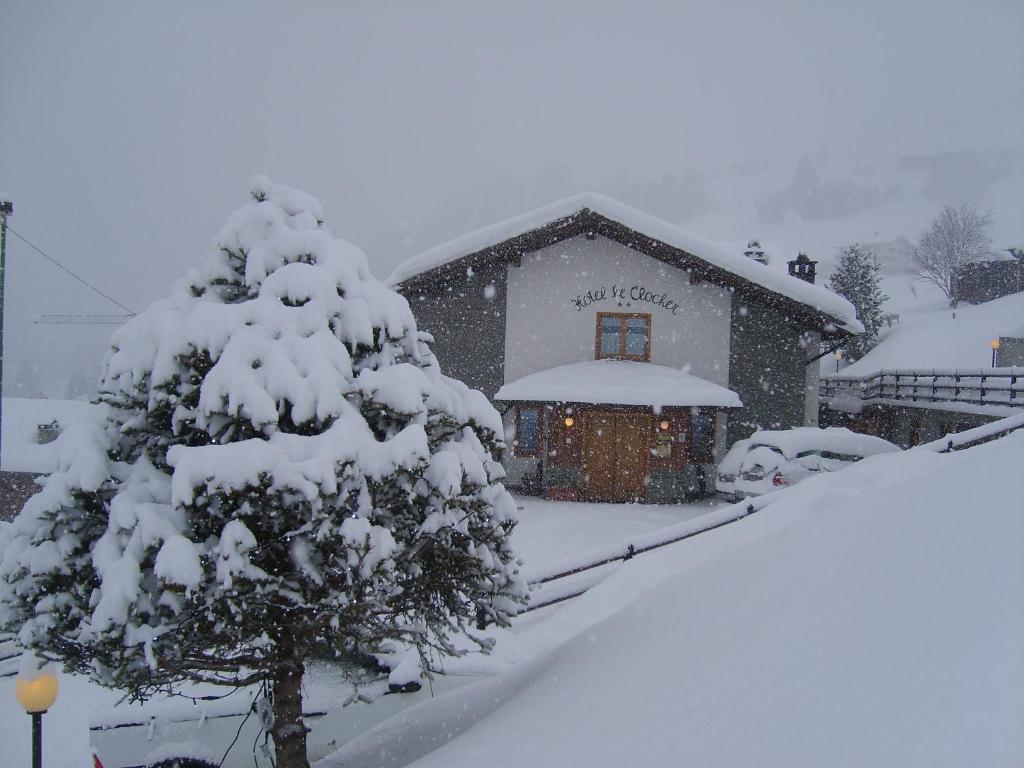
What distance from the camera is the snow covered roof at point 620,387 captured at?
1609cm

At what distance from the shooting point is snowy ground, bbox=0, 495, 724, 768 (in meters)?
7.41

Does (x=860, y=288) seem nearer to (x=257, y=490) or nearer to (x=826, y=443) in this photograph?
(x=826, y=443)

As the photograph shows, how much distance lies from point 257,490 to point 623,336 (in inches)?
597

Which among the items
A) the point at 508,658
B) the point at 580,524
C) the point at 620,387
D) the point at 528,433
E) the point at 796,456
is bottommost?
the point at 508,658

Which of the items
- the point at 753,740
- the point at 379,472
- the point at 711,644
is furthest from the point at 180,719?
the point at 753,740

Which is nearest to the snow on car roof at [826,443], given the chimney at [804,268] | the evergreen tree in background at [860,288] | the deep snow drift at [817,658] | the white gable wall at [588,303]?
the white gable wall at [588,303]

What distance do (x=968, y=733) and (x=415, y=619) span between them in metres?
3.66

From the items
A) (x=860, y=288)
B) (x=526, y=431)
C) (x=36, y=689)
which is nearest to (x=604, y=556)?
(x=36, y=689)

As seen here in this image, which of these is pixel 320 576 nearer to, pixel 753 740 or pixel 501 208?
pixel 753 740

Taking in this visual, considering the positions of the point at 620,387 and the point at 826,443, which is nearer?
the point at 826,443

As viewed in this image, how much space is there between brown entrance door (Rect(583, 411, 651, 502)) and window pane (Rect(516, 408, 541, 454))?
141 centimetres

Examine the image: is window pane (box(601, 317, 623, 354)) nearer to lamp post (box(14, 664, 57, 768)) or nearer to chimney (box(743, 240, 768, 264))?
chimney (box(743, 240, 768, 264))

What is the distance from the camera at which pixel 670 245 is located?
16688 millimetres

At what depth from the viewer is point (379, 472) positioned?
4.14m
